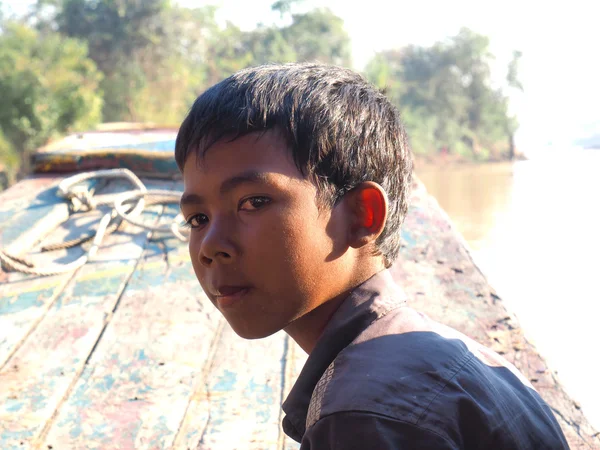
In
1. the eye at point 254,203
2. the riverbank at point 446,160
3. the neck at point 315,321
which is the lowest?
the riverbank at point 446,160

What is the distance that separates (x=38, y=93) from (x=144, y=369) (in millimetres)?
12368

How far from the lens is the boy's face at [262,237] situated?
2.97 feet

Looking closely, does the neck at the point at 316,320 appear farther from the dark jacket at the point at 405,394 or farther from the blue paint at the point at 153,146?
the blue paint at the point at 153,146

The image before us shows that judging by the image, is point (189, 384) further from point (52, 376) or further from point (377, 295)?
point (377, 295)

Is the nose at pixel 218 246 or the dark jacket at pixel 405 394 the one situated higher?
the nose at pixel 218 246

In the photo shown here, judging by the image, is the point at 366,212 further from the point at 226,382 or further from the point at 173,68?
the point at 173,68

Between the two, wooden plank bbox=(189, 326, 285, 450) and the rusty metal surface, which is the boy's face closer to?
wooden plank bbox=(189, 326, 285, 450)

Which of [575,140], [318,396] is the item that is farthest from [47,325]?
[575,140]

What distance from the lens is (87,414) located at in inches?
55.4

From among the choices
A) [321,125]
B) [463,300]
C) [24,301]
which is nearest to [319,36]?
[24,301]

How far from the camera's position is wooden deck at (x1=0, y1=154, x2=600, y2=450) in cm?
134

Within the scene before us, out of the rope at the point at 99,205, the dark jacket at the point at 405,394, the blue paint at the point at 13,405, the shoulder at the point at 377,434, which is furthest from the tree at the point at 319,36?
the shoulder at the point at 377,434

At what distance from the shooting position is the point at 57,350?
171cm

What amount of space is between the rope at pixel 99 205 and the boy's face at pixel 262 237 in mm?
1432
